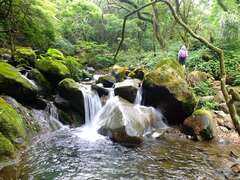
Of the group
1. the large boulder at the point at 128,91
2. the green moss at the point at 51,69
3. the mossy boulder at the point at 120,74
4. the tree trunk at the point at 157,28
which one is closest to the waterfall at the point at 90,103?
the large boulder at the point at 128,91

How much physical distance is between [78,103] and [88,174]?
5519mm

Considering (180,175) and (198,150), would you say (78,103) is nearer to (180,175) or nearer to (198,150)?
(198,150)

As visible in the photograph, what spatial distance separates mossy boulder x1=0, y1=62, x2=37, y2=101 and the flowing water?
0.89 metres

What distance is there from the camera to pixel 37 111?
10633 millimetres

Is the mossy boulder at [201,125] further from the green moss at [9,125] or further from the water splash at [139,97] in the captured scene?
the green moss at [9,125]

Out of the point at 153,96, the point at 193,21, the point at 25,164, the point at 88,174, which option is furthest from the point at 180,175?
the point at 193,21

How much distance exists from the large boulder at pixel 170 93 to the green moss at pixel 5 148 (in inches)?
239

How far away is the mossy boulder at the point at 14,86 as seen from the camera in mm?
9722

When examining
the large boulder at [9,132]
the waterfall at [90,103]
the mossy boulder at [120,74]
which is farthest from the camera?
the mossy boulder at [120,74]

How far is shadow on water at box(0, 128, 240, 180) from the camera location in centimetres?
662

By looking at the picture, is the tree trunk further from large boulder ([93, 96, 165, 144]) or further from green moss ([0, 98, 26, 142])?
green moss ([0, 98, 26, 142])

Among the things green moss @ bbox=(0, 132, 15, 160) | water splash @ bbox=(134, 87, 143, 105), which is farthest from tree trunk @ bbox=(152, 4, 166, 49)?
green moss @ bbox=(0, 132, 15, 160)

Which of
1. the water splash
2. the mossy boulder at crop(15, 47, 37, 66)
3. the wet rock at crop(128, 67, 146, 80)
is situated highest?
the mossy boulder at crop(15, 47, 37, 66)

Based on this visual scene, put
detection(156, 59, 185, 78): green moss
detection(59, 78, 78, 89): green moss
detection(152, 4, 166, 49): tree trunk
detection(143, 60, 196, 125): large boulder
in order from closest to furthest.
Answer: detection(143, 60, 196, 125): large boulder → detection(59, 78, 78, 89): green moss → detection(156, 59, 185, 78): green moss → detection(152, 4, 166, 49): tree trunk
